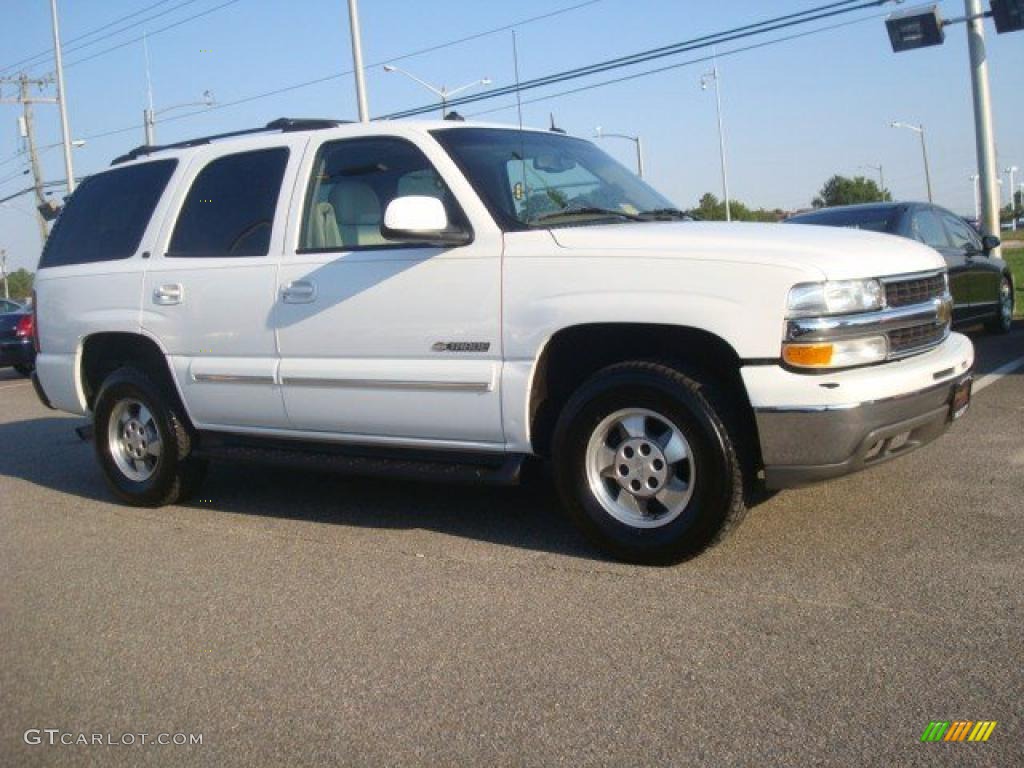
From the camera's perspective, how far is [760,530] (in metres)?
4.80

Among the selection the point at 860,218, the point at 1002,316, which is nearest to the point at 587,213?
the point at 860,218

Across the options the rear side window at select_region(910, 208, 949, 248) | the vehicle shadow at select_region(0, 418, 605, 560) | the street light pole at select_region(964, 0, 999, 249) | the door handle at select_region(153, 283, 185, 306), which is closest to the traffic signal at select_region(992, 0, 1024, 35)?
the street light pole at select_region(964, 0, 999, 249)

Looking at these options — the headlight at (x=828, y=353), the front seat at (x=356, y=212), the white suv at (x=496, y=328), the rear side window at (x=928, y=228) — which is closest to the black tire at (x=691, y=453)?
the white suv at (x=496, y=328)

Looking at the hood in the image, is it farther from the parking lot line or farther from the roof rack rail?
the parking lot line

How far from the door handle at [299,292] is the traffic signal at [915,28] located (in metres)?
12.9

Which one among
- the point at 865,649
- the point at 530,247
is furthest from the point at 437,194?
the point at 865,649

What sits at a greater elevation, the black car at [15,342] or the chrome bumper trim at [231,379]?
the black car at [15,342]

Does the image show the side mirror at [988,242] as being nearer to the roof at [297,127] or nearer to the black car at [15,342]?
the roof at [297,127]

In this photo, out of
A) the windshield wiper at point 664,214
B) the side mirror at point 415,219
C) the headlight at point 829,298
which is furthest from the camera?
the windshield wiper at point 664,214

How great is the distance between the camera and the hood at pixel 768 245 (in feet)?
13.2

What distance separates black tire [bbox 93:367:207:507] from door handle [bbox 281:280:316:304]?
1248 millimetres

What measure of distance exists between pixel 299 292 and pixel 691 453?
2.17 metres

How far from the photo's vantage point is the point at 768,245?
13.4 feet

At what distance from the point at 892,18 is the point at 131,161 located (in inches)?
489
